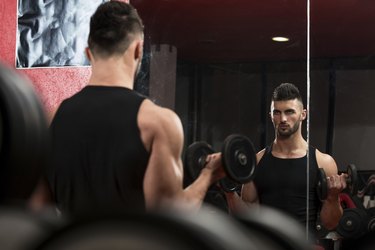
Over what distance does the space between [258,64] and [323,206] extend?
0.87 meters

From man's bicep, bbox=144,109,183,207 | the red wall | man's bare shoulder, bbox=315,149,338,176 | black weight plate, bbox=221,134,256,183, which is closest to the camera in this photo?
man's bicep, bbox=144,109,183,207

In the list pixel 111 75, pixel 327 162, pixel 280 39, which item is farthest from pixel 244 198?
pixel 111 75

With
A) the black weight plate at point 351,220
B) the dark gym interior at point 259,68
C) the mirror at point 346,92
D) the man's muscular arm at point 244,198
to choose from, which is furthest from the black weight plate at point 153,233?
the mirror at point 346,92

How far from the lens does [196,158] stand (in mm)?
3389

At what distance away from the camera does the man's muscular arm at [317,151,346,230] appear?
12.5ft

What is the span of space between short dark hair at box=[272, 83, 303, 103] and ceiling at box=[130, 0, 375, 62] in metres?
0.16

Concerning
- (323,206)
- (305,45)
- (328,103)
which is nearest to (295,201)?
(323,206)

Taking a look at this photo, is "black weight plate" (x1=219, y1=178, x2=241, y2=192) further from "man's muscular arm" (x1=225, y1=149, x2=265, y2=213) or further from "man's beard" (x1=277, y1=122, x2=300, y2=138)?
"man's beard" (x1=277, y1=122, x2=300, y2=138)

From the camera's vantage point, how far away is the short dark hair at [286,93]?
155 inches

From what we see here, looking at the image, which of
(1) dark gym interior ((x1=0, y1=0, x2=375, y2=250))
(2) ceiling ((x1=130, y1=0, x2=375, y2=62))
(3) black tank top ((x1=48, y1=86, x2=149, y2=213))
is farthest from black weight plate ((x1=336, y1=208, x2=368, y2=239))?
(3) black tank top ((x1=48, y1=86, x2=149, y2=213))

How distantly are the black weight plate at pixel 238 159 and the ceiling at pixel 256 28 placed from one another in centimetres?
95

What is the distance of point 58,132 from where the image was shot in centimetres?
189

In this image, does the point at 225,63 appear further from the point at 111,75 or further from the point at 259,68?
the point at 111,75

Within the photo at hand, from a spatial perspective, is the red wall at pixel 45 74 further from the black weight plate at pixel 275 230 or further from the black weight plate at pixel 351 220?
the black weight plate at pixel 275 230
